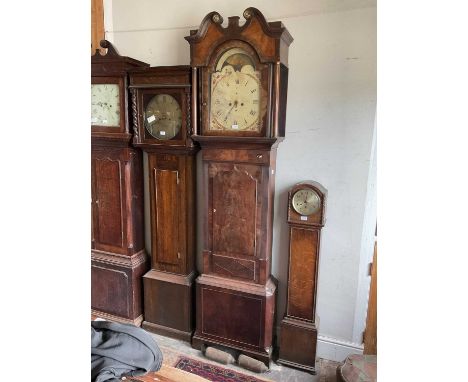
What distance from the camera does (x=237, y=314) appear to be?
7.52 feet

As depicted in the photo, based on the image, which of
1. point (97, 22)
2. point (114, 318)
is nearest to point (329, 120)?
point (97, 22)

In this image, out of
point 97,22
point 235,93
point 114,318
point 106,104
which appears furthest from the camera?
point 114,318

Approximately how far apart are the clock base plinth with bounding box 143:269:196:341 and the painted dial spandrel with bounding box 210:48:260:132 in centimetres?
121

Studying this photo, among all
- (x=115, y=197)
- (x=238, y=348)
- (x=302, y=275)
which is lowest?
(x=238, y=348)

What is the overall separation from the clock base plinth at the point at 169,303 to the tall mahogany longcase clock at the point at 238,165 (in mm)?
133

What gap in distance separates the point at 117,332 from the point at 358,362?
1.53m

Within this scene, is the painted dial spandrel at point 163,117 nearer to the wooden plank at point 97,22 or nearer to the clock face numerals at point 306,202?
the wooden plank at point 97,22

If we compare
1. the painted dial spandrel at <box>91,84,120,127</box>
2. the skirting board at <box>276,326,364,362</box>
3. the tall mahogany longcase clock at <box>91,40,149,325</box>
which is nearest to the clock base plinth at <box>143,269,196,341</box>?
the tall mahogany longcase clock at <box>91,40,149,325</box>

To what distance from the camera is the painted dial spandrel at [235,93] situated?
200cm

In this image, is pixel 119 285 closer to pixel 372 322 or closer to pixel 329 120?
pixel 372 322

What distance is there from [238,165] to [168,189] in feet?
2.01

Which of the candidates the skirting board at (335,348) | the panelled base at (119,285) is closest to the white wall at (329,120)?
the skirting board at (335,348)
